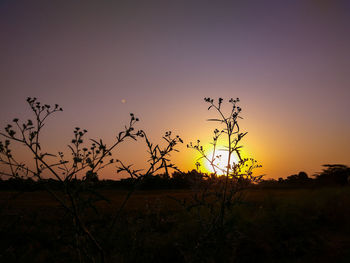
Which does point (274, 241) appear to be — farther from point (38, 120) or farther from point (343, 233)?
point (38, 120)

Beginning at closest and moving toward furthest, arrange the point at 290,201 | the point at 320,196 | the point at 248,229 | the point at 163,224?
the point at 248,229 → the point at 163,224 → the point at 290,201 → the point at 320,196

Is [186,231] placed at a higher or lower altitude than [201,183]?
lower

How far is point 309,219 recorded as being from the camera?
7980mm

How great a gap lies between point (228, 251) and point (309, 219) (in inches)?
126

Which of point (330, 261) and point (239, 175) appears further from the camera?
point (330, 261)

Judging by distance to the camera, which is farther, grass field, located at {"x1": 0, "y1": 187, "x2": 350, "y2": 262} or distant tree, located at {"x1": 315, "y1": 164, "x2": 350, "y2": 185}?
distant tree, located at {"x1": 315, "y1": 164, "x2": 350, "y2": 185}

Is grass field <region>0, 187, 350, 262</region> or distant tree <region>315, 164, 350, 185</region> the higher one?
distant tree <region>315, 164, 350, 185</region>

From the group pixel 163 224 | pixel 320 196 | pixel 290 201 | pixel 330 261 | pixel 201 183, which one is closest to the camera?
pixel 201 183

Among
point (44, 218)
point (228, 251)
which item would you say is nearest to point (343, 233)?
point (228, 251)

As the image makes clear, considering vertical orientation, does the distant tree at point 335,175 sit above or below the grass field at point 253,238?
above

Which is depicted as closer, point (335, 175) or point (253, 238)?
point (253, 238)

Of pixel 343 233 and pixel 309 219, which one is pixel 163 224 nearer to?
pixel 309 219

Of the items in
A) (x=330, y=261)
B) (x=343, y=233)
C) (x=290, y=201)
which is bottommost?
(x=330, y=261)

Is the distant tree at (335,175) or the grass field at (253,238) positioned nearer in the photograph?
the grass field at (253,238)
